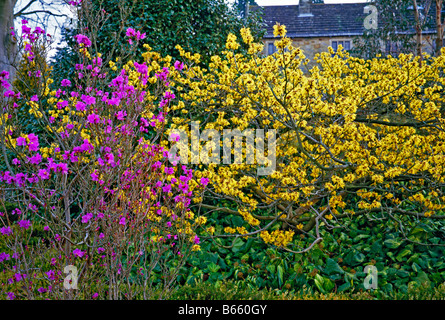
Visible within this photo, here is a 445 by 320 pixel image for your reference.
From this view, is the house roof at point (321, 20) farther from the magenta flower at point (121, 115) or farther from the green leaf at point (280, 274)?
the magenta flower at point (121, 115)

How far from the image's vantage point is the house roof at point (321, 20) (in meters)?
18.7

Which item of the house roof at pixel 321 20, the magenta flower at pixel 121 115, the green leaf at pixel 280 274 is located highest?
the house roof at pixel 321 20

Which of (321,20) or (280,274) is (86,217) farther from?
(321,20)

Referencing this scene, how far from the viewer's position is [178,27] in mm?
5871

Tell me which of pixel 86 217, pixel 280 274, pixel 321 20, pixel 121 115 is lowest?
pixel 280 274

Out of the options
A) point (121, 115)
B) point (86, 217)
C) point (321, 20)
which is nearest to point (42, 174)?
point (86, 217)

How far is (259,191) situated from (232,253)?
3.14ft

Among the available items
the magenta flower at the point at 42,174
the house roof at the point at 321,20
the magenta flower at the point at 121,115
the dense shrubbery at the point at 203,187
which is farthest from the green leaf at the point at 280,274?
the house roof at the point at 321,20

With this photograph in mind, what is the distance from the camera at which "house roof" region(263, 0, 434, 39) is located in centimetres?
1870

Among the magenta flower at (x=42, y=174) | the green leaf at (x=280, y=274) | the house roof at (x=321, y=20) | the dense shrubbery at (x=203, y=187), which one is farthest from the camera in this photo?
the house roof at (x=321, y=20)

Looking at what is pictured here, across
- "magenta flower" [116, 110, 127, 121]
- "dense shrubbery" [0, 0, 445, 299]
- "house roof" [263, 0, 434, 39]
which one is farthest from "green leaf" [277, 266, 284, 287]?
"house roof" [263, 0, 434, 39]

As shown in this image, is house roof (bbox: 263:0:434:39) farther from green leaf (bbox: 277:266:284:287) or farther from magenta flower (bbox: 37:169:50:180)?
magenta flower (bbox: 37:169:50:180)

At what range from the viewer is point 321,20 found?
1962 cm
